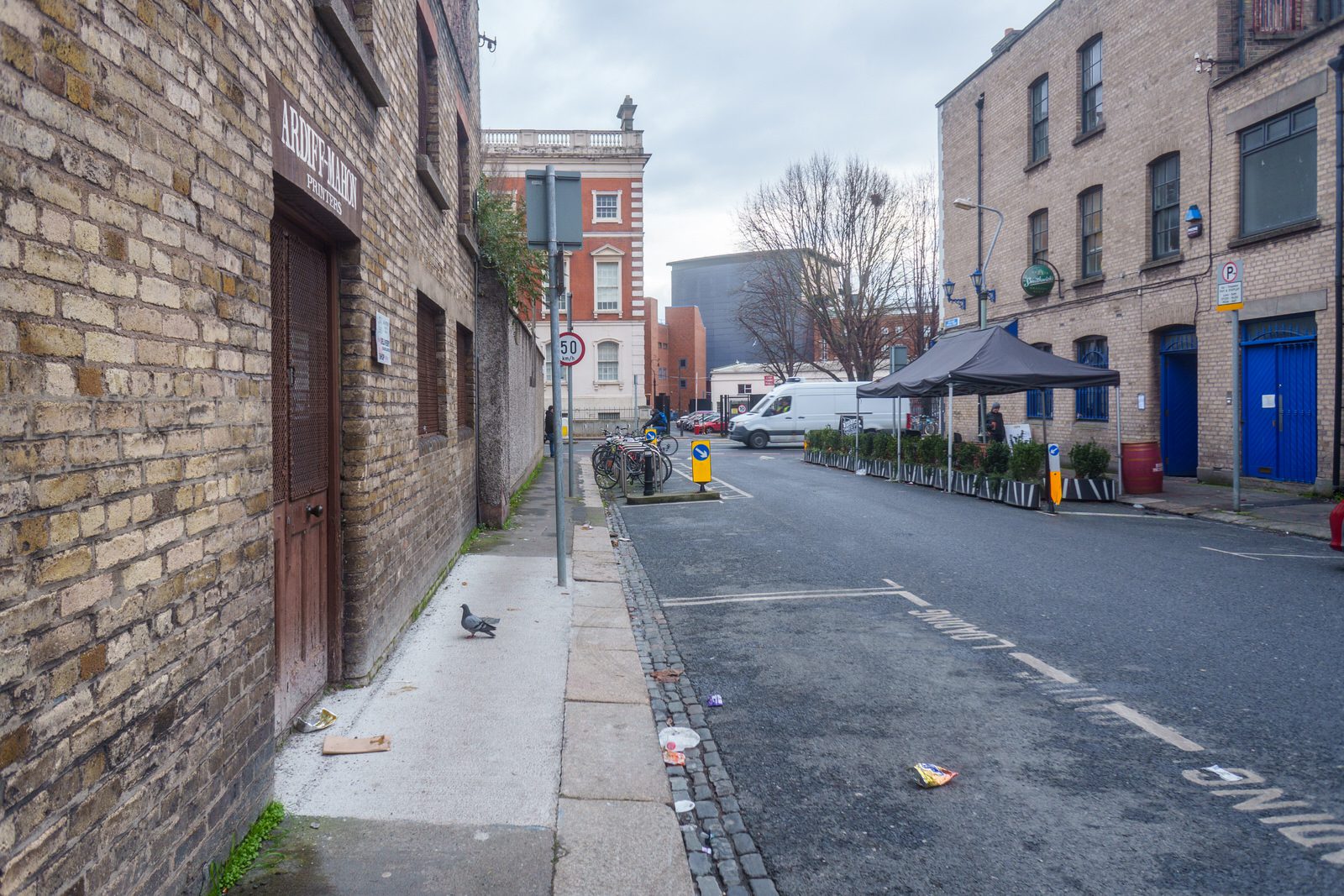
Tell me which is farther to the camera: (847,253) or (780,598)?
(847,253)

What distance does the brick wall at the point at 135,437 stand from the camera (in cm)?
197

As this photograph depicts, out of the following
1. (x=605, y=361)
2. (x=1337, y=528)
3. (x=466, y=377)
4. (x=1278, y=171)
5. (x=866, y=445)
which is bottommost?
(x=1337, y=528)

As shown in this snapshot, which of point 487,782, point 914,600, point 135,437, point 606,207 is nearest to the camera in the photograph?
point 135,437

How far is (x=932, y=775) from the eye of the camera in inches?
158

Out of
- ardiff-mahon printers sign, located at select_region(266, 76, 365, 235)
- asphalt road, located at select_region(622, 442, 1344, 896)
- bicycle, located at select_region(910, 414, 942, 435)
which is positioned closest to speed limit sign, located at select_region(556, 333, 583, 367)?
asphalt road, located at select_region(622, 442, 1344, 896)

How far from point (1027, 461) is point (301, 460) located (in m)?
12.6

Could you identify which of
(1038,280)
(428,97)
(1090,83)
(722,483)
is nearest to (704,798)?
(428,97)

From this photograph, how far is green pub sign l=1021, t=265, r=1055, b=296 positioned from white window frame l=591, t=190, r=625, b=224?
25251mm

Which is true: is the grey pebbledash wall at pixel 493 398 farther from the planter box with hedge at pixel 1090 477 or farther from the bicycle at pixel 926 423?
the bicycle at pixel 926 423

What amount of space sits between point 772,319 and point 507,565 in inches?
1432

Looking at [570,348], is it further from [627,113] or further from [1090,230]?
[627,113]

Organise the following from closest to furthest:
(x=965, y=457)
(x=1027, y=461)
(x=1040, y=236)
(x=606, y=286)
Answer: (x=1027, y=461)
(x=965, y=457)
(x=1040, y=236)
(x=606, y=286)

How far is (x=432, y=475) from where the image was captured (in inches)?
298

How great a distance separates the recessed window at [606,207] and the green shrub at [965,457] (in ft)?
100.0
